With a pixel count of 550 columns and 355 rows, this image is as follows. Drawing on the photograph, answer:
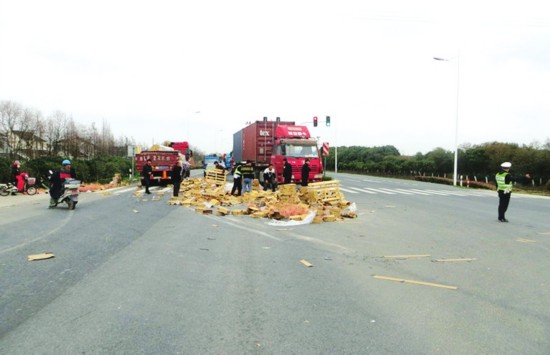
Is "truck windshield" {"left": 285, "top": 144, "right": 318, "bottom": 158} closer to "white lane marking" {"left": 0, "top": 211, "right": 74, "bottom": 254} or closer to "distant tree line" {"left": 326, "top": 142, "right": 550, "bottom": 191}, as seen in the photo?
"white lane marking" {"left": 0, "top": 211, "right": 74, "bottom": 254}

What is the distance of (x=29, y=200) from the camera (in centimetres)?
1775

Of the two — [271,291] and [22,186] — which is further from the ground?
[22,186]

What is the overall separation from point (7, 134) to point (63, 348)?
43.3 meters

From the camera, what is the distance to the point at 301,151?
76.2 ft

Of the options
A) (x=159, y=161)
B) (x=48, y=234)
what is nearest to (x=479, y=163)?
(x=159, y=161)

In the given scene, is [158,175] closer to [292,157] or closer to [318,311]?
[292,157]

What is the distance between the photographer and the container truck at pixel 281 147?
23.0m

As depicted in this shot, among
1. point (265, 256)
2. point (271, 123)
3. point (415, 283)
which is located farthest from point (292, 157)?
point (415, 283)

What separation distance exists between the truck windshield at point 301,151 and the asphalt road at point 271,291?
12423 millimetres

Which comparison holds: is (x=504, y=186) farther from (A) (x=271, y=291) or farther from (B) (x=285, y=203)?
(A) (x=271, y=291)

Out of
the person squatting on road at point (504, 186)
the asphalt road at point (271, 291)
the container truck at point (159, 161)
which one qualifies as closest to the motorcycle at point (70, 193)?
the asphalt road at point (271, 291)

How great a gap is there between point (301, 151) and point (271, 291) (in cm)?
1792

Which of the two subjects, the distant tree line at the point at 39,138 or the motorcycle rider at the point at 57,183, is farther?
the distant tree line at the point at 39,138

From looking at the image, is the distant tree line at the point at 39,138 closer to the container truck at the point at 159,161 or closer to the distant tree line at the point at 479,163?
the container truck at the point at 159,161
